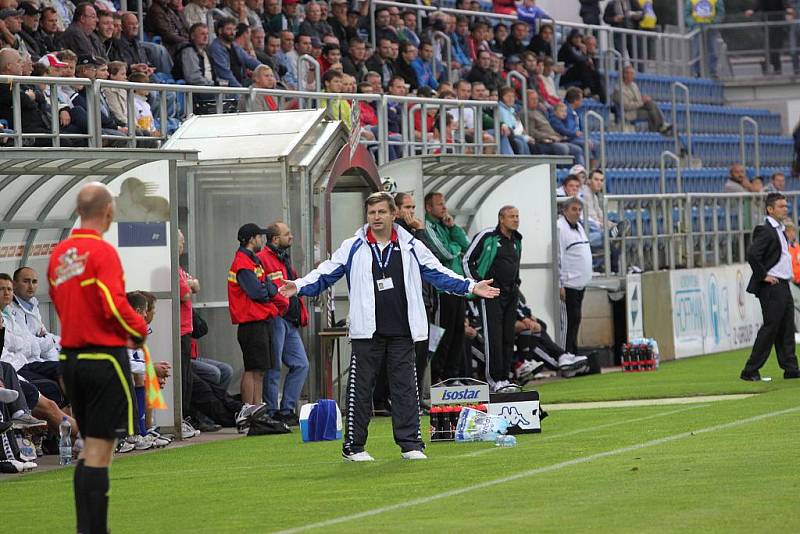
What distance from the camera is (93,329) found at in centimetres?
871

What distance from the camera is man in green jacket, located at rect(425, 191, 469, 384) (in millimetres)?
18625

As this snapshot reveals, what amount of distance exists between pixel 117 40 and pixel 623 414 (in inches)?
309

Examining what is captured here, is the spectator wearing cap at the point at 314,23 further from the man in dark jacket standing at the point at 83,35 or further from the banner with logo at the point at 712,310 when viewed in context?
the banner with logo at the point at 712,310

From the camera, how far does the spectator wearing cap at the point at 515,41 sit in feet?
103

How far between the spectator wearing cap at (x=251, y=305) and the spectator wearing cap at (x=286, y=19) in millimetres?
8856

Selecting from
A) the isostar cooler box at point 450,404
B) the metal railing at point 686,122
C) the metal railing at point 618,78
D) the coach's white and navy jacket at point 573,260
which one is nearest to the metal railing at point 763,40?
the metal railing at point 686,122

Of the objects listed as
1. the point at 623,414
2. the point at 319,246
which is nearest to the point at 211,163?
the point at 319,246

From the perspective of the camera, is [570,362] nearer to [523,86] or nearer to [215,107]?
[215,107]

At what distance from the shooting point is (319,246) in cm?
1770

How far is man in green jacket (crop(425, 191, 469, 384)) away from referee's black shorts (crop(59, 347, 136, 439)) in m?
9.77

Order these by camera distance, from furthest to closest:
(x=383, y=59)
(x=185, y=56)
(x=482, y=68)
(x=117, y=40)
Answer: (x=482, y=68)
(x=383, y=59)
(x=185, y=56)
(x=117, y=40)

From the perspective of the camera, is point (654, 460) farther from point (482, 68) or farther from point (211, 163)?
point (482, 68)

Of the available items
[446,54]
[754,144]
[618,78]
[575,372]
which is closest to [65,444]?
[575,372]

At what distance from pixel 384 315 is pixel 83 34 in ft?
26.6
